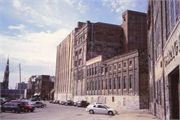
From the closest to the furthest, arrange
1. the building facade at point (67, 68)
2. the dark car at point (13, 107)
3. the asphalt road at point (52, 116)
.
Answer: the asphalt road at point (52, 116) → the dark car at point (13, 107) → the building facade at point (67, 68)

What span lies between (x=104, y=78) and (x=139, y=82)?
42.5ft

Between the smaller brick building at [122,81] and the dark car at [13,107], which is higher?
the smaller brick building at [122,81]

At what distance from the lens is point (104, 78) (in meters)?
48.5

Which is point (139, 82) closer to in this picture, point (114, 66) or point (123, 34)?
point (114, 66)

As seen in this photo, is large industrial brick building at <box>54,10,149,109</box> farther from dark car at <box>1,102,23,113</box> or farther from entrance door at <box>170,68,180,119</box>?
entrance door at <box>170,68,180,119</box>

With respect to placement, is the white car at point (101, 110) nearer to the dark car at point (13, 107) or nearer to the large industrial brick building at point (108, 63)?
the dark car at point (13, 107)

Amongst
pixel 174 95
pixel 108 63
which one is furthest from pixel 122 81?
pixel 174 95

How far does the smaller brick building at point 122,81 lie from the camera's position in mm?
36906

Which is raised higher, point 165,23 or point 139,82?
point 165,23

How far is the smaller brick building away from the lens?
1453 inches

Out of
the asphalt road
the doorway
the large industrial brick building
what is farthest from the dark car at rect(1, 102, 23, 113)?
the large industrial brick building

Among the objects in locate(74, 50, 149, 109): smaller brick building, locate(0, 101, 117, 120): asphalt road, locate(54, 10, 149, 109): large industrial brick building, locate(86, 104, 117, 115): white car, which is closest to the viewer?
locate(0, 101, 117, 120): asphalt road

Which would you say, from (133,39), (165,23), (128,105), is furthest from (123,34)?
(165,23)

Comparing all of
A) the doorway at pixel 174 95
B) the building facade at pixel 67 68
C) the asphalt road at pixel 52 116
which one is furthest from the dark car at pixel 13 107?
the building facade at pixel 67 68
